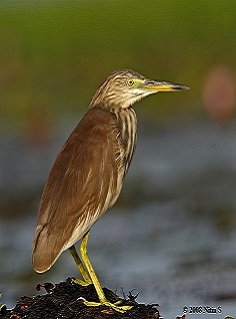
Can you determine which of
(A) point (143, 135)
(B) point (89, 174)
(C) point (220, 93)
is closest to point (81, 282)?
(B) point (89, 174)

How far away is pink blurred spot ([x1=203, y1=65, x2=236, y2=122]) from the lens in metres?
12.3

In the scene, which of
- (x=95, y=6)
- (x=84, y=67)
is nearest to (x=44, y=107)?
(x=84, y=67)

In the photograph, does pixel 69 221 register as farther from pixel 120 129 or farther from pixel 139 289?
pixel 139 289

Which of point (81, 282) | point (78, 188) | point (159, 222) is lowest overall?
point (81, 282)

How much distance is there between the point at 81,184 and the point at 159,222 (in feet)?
9.90

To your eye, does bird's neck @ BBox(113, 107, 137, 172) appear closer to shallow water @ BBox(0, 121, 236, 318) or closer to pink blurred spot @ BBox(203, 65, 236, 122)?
shallow water @ BBox(0, 121, 236, 318)

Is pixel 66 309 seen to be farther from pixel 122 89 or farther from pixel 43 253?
pixel 122 89

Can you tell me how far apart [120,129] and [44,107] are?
6.97 metres

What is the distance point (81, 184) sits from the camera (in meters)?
6.14

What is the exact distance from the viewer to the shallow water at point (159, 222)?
786 cm

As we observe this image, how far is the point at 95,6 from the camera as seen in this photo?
1533 centimetres

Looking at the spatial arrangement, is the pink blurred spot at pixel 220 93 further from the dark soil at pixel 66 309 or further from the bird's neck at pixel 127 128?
the dark soil at pixel 66 309

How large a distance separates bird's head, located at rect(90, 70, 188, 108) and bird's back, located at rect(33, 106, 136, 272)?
6cm

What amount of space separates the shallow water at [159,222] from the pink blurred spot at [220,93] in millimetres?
238
